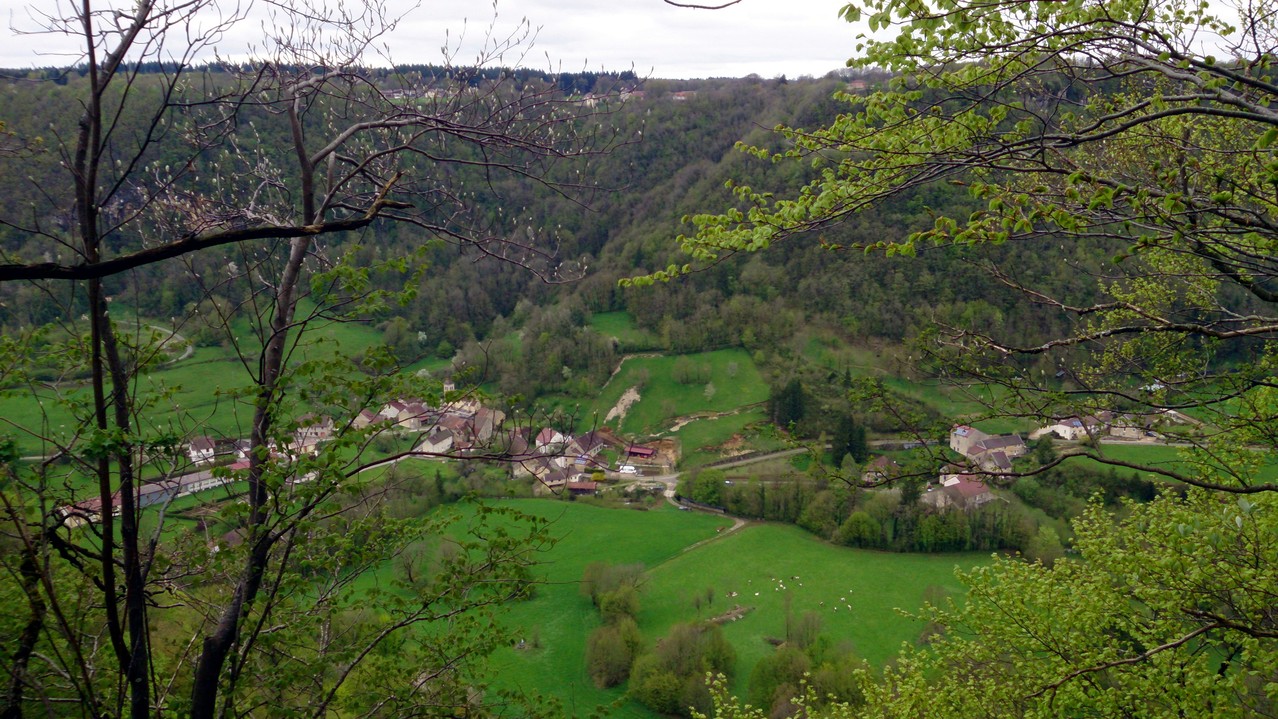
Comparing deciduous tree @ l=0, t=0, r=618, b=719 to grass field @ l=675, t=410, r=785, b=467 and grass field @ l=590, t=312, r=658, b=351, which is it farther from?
grass field @ l=590, t=312, r=658, b=351

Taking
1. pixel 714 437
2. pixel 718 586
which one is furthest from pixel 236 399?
pixel 714 437

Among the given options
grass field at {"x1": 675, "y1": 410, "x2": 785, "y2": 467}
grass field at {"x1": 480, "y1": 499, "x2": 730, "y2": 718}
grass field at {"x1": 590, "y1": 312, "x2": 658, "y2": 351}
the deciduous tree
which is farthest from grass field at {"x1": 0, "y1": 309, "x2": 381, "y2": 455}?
grass field at {"x1": 675, "y1": 410, "x2": 785, "y2": 467}

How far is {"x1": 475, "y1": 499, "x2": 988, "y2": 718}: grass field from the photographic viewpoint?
67.3 ft

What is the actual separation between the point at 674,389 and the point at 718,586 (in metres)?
20.1

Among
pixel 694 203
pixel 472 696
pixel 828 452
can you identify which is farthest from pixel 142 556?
pixel 694 203

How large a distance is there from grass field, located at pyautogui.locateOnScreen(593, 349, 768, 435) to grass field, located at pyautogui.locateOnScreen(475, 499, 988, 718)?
10.2m

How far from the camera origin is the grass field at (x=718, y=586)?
67.3 feet

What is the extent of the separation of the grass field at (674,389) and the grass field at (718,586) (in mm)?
10236

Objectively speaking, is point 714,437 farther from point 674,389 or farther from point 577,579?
point 577,579

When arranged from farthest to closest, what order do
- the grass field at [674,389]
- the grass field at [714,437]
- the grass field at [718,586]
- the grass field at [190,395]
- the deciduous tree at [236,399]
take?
the grass field at [674,389] → the grass field at [714,437] → the grass field at [718,586] → the grass field at [190,395] → the deciduous tree at [236,399]

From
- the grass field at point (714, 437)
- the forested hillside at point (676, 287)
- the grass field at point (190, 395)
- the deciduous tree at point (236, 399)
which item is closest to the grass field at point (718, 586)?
the grass field at point (714, 437)

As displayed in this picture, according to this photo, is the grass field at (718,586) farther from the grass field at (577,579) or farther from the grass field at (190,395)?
the grass field at (190,395)

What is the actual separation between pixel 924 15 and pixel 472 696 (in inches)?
198

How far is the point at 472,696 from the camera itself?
4957 mm
